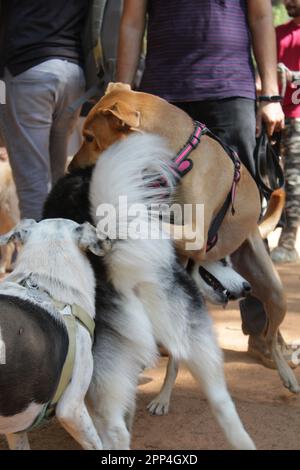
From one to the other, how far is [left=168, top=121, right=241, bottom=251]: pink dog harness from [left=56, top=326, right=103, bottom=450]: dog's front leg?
3.09 feet

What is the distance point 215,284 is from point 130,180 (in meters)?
0.96

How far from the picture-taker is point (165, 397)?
3.92 m

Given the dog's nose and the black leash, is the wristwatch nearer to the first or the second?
the black leash

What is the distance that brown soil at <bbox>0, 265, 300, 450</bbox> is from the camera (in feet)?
11.4

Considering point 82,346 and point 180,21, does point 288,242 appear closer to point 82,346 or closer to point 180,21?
point 180,21

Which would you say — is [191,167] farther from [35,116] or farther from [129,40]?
[35,116]

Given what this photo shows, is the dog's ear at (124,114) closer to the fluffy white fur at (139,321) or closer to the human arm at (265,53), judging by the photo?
the fluffy white fur at (139,321)

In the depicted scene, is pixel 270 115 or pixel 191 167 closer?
pixel 191 167

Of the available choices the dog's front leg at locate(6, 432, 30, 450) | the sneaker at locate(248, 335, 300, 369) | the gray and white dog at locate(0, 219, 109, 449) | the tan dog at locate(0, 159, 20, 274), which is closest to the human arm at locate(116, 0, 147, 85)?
the gray and white dog at locate(0, 219, 109, 449)

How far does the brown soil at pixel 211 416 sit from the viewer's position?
11.4ft

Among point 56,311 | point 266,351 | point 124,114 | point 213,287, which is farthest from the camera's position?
point 266,351

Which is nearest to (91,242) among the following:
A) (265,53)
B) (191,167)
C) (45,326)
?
(45,326)

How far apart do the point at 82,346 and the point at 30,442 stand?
0.92 meters

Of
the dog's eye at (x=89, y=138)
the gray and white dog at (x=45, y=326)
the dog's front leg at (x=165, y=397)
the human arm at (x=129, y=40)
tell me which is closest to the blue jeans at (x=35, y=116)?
the human arm at (x=129, y=40)
